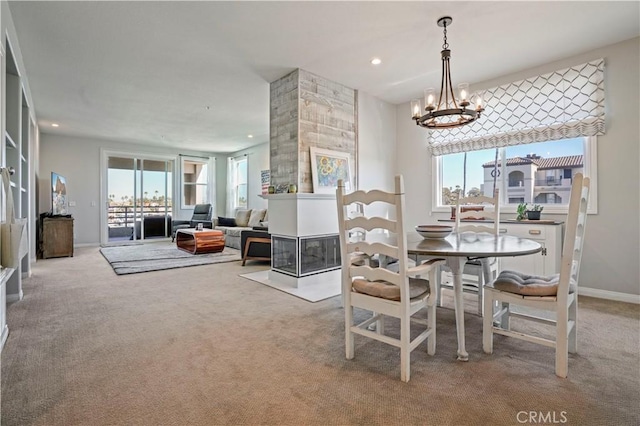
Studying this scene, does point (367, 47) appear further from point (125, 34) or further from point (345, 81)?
point (125, 34)

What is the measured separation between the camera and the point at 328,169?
4.19m

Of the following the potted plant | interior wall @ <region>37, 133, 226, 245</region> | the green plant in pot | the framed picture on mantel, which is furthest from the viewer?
interior wall @ <region>37, 133, 226, 245</region>

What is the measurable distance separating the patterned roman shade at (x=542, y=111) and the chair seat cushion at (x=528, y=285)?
2.33 meters

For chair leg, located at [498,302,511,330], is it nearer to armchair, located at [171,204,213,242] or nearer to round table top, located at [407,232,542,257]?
round table top, located at [407,232,542,257]

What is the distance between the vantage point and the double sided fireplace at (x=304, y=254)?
12.5 ft

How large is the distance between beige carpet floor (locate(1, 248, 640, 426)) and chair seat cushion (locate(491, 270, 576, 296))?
1.41 ft

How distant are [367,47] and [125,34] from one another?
234 centimetres

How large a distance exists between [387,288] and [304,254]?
2104 mm

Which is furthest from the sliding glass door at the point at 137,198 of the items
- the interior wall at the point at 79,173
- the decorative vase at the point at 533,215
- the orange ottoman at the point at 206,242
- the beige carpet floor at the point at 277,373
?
the decorative vase at the point at 533,215

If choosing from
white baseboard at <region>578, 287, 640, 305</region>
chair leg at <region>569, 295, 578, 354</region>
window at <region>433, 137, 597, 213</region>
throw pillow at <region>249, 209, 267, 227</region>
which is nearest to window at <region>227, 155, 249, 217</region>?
throw pillow at <region>249, 209, 267, 227</region>

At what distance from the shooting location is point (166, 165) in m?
8.74

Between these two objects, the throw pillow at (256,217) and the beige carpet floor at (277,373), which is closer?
the beige carpet floor at (277,373)

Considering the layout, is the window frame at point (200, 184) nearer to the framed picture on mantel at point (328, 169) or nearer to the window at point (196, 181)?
the window at point (196, 181)

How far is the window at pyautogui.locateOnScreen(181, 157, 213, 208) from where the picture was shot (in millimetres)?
9023
